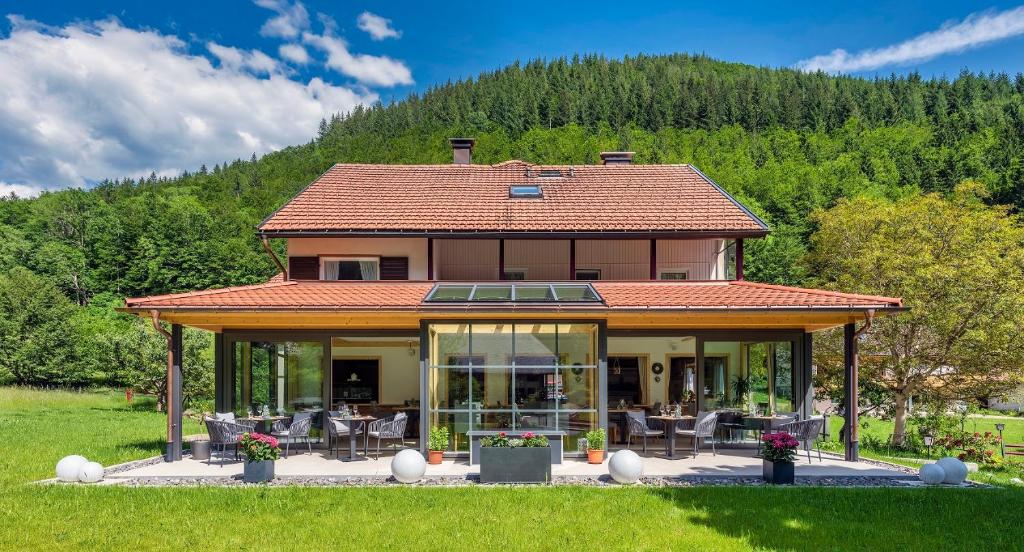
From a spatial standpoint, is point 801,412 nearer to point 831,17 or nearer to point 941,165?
point 831,17

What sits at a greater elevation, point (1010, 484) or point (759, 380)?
point (759, 380)

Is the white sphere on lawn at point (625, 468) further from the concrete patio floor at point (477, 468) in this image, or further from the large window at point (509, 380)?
the large window at point (509, 380)

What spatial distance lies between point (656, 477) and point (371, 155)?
1949 inches

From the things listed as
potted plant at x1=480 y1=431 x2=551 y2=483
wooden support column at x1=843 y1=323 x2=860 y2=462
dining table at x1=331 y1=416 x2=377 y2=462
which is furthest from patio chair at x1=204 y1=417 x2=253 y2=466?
wooden support column at x1=843 y1=323 x2=860 y2=462

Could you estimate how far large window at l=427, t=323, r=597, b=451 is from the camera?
42.6 ft

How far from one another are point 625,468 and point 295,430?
588 centimetres

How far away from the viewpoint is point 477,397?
42.7 ft

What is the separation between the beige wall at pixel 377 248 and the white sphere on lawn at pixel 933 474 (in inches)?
407

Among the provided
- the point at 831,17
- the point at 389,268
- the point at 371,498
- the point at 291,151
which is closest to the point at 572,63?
the point at 291,151

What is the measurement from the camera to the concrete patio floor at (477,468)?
11336 millimetres

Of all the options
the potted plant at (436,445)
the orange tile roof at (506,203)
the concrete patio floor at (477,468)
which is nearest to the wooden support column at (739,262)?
the orange tile roof at (506,203)

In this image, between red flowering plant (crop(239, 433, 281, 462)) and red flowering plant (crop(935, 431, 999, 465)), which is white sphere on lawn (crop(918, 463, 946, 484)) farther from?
red flowering plant (crop(239, 433, 281, 462))

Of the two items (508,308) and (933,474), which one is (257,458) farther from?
(933,474)

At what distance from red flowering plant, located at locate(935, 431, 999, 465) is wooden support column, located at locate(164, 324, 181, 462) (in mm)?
16632
